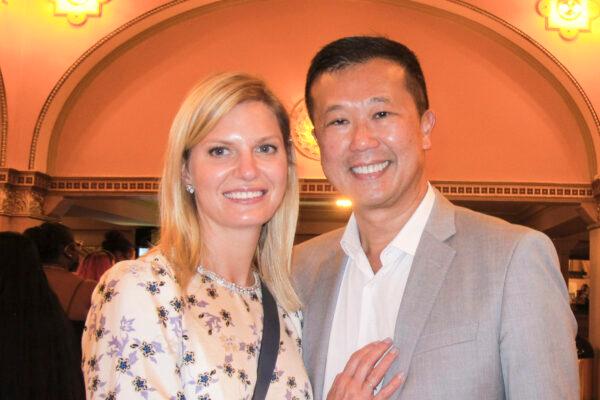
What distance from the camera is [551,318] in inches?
65.1

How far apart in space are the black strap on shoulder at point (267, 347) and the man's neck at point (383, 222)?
0.33 metres

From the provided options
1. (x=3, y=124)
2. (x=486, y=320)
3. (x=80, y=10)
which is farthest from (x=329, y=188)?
(x=486, y=320)

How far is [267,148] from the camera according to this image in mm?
2018

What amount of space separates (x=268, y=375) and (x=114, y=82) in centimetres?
655

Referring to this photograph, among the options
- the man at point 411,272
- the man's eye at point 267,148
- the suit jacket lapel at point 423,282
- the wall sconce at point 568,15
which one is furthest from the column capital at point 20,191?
the suit jacket lapel at point 423,282

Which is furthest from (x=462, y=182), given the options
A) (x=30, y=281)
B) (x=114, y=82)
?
(x=30, y=281)

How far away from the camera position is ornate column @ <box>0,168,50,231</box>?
748 centimetres

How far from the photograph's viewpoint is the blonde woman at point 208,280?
1640mm

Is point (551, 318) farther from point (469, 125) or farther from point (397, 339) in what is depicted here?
point (469, 125)

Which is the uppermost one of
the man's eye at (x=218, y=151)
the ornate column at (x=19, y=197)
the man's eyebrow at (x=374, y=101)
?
the ornate column at (x=19, y=197)

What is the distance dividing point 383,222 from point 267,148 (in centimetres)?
41

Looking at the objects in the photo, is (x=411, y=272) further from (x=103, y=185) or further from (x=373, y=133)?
(x=103, y=185)

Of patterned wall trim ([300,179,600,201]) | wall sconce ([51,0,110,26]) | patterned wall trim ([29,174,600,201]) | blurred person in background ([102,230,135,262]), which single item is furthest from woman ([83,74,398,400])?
wall sconce ([51,0,110,26])

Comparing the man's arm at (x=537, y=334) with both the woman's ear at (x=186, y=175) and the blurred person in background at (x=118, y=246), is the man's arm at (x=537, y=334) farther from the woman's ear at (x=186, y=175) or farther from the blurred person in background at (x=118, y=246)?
the blurred person in background at (x=118, y=246)
